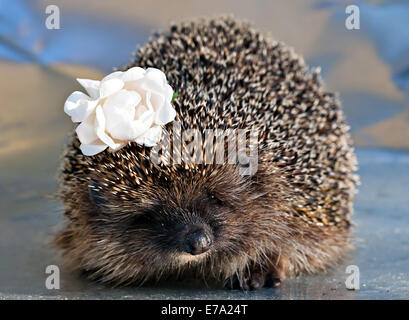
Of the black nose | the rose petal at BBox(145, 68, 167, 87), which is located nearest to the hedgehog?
the black nose

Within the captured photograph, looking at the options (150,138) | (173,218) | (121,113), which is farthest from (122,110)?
(173,218)

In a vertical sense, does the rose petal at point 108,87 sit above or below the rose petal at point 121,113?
above

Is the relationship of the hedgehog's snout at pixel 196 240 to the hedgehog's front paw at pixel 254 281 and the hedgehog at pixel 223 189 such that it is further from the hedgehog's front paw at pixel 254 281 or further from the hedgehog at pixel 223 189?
the hedgehog's front paw at pixel 254 281

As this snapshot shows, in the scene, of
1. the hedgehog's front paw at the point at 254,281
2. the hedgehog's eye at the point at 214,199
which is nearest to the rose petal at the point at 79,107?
the hedgehog's eye at the point at 214,199

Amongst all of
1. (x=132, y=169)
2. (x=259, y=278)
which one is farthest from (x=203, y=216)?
(x=259, y=278)

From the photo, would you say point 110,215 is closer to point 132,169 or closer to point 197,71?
point 132,169

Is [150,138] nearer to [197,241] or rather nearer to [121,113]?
A: [121,113]

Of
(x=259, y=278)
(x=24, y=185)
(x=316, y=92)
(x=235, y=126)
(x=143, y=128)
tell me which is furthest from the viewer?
(x=24, y=185)
